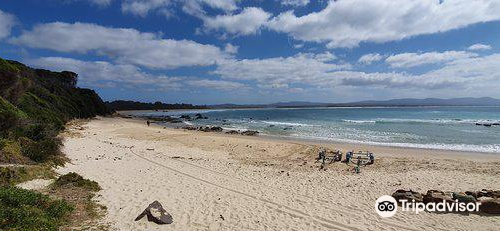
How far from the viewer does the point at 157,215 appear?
8070 millimetres

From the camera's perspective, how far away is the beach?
8.66 m

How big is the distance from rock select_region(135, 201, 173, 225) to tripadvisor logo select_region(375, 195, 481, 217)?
238 inches

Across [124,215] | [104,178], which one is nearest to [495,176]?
[124,215]

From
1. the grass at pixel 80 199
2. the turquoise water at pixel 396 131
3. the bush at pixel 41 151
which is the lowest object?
the turquoise water at pixel 396 131

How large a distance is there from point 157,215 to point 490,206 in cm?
938

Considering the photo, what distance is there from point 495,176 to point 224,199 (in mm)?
12445

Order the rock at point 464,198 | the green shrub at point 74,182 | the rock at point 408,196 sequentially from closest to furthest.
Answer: the rock at point 464,198 → the green shrub at point 74,182 → the rock at point 408,196

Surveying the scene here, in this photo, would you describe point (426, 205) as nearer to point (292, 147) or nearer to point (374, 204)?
point (374, 204)

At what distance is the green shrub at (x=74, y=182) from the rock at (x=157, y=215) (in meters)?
3.00

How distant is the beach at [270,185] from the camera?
8.66 m

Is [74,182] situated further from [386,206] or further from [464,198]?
[464,198]

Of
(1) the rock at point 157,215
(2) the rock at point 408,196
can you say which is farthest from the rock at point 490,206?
(1) the rock at point 157,215

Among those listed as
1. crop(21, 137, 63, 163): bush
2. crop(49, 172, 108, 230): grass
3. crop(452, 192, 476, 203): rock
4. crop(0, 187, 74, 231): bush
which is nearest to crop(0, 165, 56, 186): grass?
crop(49, 172, 108, 230): grass

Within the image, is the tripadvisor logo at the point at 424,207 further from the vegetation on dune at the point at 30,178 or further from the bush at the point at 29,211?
the bush at the point at 29,211
